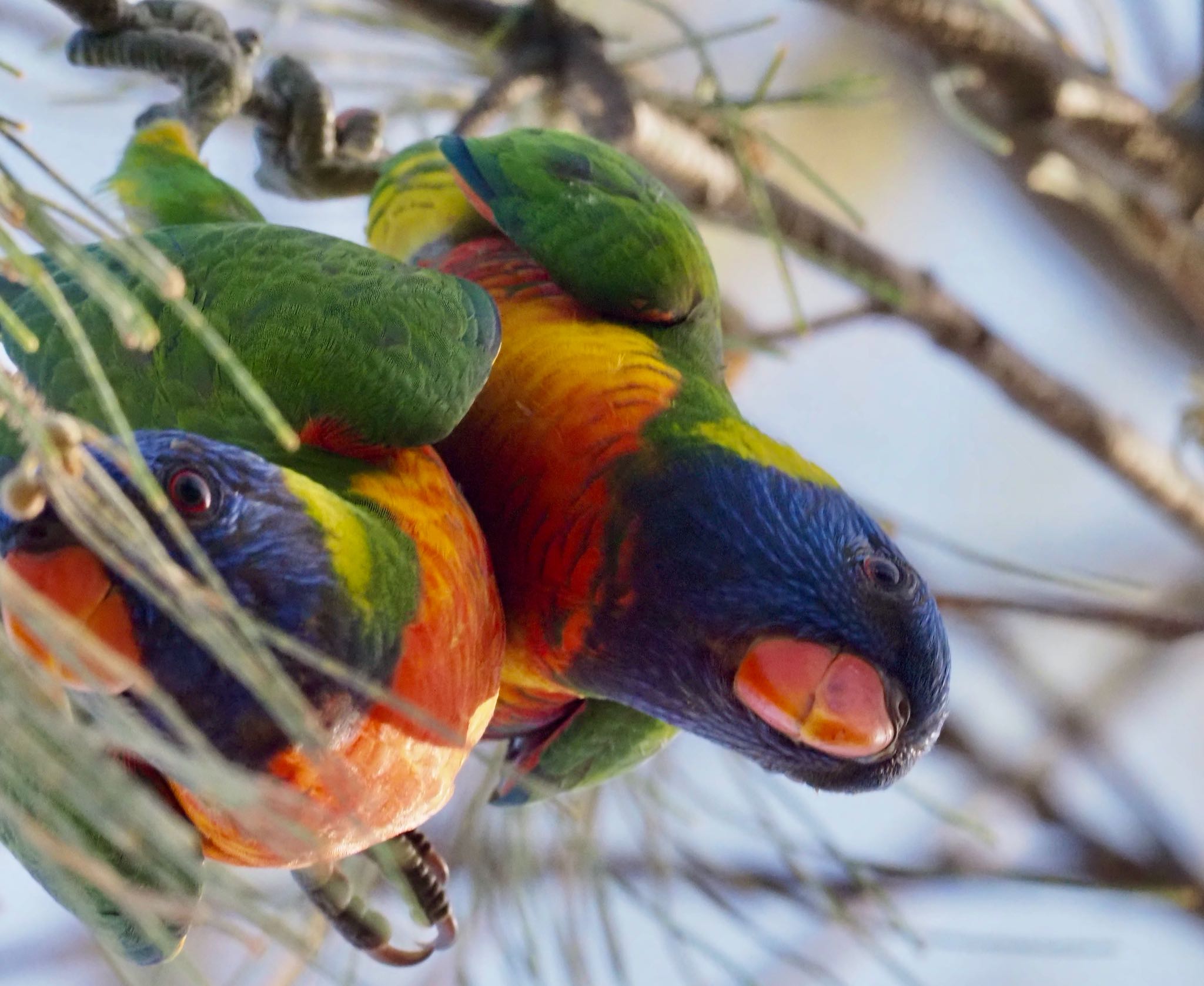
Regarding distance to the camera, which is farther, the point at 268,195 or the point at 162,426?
the point at 268,195

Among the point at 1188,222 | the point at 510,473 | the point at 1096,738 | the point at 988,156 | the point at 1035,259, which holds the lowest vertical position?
the point at 1096,738

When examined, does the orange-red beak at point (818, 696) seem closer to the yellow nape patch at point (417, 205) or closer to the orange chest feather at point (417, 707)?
the orange chest feather at point (417, 707)

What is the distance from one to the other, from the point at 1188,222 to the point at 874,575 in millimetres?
1065

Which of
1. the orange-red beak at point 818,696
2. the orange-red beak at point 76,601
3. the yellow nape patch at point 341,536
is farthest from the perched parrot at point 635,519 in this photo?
the orange-red beak at point 76,601

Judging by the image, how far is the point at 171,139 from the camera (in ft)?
3.64

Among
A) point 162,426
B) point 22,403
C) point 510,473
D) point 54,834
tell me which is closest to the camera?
point 22,403

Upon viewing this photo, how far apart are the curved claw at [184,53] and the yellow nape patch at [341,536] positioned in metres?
0.51

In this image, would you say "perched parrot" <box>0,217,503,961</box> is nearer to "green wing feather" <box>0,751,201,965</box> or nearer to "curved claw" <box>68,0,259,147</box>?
"green wing feather" <box>0,751,201,965</box>

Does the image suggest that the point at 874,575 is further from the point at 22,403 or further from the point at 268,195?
the point at 268,195

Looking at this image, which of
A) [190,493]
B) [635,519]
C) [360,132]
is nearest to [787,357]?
[635,519]

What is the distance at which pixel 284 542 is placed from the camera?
660 millimetres

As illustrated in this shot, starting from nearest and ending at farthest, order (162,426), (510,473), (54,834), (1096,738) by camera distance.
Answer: (54,834)
(162,426)
(510,473)
(1096,738)

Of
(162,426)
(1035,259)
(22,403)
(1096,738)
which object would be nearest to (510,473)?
(162,426)

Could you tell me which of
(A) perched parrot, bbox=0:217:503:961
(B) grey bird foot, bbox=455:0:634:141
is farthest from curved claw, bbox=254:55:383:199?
(A) perched parrot, bbox=0:217:503:961
